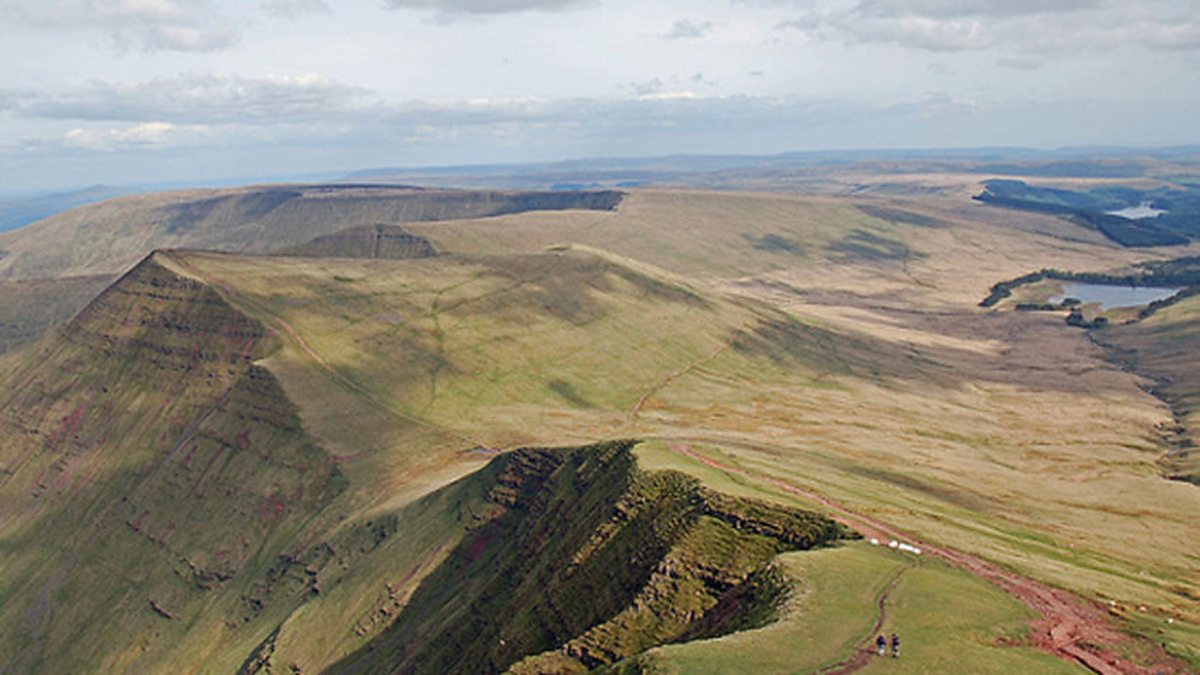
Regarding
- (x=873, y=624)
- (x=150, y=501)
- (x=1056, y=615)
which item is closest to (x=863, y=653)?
(x=873, y=624)

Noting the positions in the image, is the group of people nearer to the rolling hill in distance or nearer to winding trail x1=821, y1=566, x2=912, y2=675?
winding trail x1=821, y1=566, x2=912, y2=675

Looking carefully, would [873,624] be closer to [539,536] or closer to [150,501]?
[539,536]

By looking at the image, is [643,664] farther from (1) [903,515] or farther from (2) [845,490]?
(2) [845,490]

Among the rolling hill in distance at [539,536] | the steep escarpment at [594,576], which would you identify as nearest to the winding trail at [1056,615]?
the rolling hill in distance at [539,536]

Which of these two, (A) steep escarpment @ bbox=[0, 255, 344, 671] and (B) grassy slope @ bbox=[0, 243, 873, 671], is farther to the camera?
(A) steep escarpment @ bbox=[0, 255, 344, 671]

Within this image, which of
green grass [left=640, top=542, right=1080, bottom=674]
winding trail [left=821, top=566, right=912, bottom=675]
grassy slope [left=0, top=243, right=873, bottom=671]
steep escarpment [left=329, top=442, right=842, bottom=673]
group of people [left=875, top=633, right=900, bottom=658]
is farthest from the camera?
grassy slope [left=0, top=243, right=873, bottom=671]

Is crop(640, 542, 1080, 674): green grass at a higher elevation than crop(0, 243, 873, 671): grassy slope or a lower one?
higher

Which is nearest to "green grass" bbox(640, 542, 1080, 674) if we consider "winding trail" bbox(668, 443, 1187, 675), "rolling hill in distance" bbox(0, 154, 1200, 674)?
"rolling hill in distance" bbox(0, 154, 1200, 674)

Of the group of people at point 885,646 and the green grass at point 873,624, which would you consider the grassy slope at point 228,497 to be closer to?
the green grass at point 873,624
